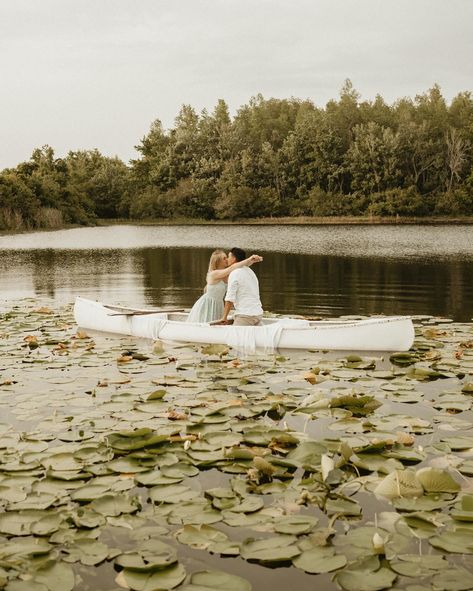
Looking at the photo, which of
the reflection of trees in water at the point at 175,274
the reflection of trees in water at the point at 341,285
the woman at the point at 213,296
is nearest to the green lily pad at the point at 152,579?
the woman at the point at 213,296

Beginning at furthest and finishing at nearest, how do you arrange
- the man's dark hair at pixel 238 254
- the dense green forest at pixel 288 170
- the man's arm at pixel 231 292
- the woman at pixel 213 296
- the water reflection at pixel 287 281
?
the dense green forest at pixel 288 170 < the water reflection at pixel 287 281 < the woman at pixel 213 296 < the man's dark hair at pixel 238 254 < the man's arm at pixel 231 292

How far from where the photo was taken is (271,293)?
51.3ft

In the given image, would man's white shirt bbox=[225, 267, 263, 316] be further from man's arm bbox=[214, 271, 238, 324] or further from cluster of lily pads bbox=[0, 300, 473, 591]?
cluster of lily pads bbox=[0, 300, 473, 591]

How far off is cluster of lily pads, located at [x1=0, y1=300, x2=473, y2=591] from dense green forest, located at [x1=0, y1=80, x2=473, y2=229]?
50.1 m

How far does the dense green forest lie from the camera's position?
208ft

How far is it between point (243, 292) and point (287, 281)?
9403 millimetres

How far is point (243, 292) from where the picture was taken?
8.74 m

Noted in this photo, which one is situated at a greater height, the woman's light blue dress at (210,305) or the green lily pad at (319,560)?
the woman's light blue dress at (210,305)

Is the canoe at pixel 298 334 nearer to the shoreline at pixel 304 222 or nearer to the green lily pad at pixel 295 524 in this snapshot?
the green lily pad at pixel 295 524

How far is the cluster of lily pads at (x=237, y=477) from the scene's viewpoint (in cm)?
320

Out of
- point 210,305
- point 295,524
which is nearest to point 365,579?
point 295,524

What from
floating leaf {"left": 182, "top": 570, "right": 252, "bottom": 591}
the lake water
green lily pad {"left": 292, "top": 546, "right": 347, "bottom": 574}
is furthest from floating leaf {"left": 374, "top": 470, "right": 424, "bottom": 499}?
the lake water

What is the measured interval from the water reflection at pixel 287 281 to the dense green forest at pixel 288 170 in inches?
1270

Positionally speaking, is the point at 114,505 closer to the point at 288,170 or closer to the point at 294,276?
the point at 294,276
